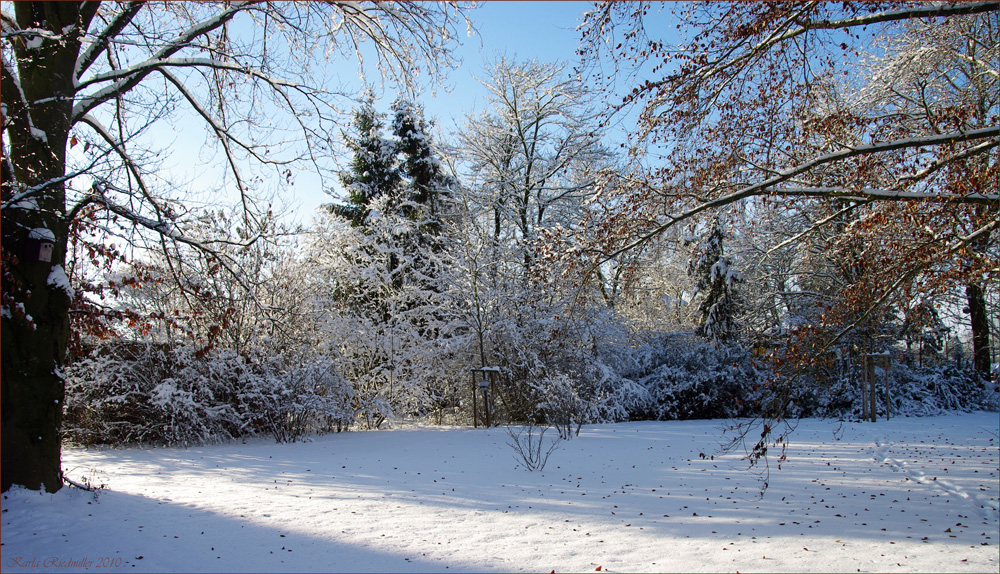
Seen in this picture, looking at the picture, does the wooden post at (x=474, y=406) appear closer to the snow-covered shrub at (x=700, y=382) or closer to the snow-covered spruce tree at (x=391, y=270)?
the snow-covered spruce tree at (x=391, y=270)

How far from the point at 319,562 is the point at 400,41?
5213 mm

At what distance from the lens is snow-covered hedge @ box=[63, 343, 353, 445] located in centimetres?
976

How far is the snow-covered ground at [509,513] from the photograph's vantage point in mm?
4047

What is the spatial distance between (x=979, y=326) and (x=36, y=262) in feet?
70.4

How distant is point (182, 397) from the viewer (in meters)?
9.84

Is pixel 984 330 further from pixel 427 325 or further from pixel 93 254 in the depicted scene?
pixel 93 254

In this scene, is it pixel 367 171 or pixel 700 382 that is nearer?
pixel 700 382

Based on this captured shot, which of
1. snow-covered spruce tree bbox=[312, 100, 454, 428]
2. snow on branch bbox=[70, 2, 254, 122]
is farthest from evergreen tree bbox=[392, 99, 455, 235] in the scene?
snow on branch bbox=[70, 2, 254, 122]

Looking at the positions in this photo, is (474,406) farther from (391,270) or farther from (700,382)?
(391,270)

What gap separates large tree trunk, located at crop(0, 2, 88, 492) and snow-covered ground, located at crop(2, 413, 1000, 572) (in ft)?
1.62

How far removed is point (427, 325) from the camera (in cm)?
1479

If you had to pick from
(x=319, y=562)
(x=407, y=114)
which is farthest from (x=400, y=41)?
(x=407, y=114)

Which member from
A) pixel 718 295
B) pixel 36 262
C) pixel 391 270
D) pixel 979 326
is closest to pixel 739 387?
pixel 718 295

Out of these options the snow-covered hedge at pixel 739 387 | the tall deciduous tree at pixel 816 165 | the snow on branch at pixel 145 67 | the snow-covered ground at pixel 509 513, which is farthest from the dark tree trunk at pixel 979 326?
the snow on branch at pixel 145 67
